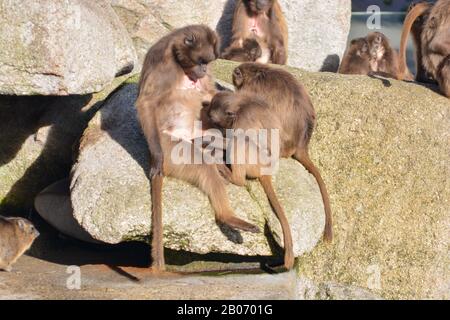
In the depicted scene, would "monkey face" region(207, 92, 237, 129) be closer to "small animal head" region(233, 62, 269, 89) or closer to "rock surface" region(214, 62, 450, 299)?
"small animal head" region(233, 62, 269, 89)

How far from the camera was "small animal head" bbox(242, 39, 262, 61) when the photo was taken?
35.1 feet

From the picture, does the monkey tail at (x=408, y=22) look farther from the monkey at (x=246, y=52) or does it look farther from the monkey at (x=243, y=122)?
the monkey at (x=243, y=122)

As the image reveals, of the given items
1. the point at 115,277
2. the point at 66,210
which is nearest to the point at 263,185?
the point at 115,277

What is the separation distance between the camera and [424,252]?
8.03 m

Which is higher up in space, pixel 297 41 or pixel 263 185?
pixel 297 41

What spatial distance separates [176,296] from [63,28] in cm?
246

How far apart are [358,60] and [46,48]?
4.16m

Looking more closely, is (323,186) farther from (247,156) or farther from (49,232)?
(49,232)

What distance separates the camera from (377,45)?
10.7 meters

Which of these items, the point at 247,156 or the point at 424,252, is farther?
the point at 424,252

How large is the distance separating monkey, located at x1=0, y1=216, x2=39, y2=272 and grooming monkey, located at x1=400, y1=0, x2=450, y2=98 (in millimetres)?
3927

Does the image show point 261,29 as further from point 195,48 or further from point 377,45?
point 195,48

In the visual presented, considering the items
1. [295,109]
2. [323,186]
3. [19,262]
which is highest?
→ [295,109]

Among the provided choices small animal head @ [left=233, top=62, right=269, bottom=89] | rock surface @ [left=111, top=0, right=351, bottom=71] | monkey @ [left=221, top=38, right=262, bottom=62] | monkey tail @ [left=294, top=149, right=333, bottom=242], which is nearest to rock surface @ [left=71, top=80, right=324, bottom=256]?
monkey tail @ [left=294, top=149, right=333, bottom=242]
